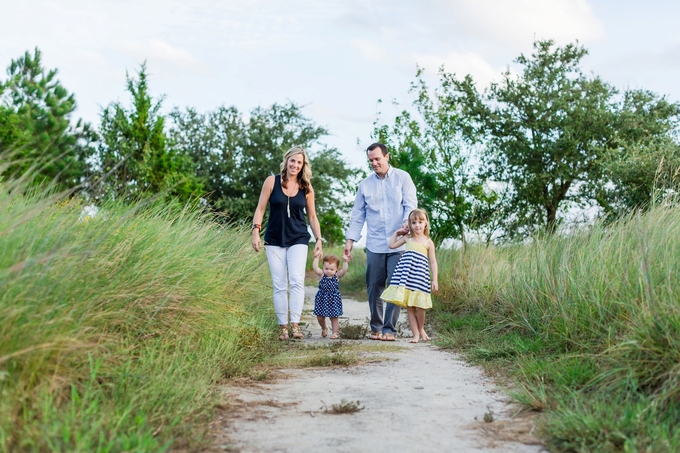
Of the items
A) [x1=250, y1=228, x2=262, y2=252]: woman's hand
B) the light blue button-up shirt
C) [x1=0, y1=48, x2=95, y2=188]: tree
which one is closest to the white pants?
[x1=250, y1=228, x2=262, y2=252]: woman's hand

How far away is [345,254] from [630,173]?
1267 cm

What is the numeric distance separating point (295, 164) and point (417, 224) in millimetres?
1442

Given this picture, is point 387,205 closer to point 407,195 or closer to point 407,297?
point 407,195

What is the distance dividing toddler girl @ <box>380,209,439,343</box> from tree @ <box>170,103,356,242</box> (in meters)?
22.9

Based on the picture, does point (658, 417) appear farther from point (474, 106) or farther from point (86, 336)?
point (474, 106)

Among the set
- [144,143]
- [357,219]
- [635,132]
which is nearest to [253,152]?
[144,143]

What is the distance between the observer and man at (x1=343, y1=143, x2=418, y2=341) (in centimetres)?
749

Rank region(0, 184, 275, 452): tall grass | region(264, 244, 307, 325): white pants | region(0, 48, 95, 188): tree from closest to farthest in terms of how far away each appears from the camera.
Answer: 1. region(0, 184, 275, 452): tall grass
2. region(264, 244, 307, 325): white pants
3. region(0, 48, 95, 188): tree

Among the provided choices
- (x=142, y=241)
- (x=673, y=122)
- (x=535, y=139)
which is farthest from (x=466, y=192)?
(x=142, y=241)

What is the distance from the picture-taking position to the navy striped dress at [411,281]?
705 cm

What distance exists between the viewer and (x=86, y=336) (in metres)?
3.64

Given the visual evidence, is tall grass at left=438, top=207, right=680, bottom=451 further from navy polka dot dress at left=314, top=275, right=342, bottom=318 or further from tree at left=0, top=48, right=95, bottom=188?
tree at left=0, top=48, right=95, bottom=188

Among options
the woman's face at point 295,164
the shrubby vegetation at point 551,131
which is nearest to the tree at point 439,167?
the shrubby vegetation at point 551,131

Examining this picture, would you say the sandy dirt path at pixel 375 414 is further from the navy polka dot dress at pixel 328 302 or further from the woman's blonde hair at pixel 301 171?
the woman's blonde hair at pixel 301 171
